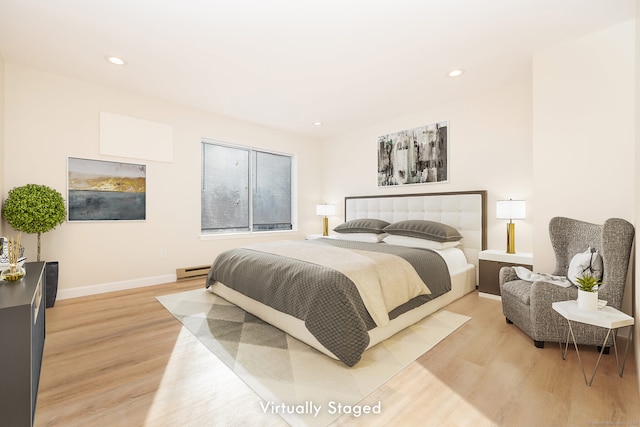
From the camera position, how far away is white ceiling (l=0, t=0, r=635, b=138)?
6.88ft

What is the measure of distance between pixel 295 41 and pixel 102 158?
279cm

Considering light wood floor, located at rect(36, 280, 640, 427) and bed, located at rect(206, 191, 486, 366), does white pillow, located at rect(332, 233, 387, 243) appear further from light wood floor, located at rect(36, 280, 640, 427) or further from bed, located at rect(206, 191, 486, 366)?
light wood floor, located at rect(36, 280, 640, 427)

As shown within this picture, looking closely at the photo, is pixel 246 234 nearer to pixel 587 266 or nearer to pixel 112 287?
pixel 112 287

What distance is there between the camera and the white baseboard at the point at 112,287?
3.26 meters

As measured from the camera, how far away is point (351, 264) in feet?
7.36

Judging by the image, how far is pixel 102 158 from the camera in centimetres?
347

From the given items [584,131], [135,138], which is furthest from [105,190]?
[584,131]

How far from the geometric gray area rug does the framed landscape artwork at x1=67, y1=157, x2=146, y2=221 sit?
65.6 inches

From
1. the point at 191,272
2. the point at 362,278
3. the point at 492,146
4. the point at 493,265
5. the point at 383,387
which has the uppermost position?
the point at 492,146

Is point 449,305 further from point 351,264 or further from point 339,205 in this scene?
point 339,205

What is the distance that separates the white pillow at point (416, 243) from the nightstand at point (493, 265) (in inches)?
14.9

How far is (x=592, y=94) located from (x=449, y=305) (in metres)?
2.31

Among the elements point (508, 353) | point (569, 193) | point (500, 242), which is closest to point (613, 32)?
point (569, 193)

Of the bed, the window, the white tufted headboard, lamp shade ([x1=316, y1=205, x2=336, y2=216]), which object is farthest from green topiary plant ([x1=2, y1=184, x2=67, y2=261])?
the white tufted headboard
